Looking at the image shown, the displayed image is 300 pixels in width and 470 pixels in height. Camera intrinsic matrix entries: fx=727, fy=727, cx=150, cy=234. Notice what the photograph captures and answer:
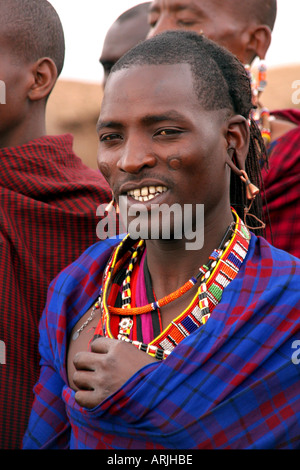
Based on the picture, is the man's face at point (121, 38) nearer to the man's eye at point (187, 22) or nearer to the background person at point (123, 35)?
the background person at point (123, 35)

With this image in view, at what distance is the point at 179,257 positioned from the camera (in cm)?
226

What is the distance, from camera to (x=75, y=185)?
3160 mm

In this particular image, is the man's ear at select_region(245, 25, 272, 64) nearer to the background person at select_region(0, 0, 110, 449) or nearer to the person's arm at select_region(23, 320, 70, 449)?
the background person at select_region(0, 0, 110, 449)

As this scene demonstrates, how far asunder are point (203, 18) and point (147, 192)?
1854mm

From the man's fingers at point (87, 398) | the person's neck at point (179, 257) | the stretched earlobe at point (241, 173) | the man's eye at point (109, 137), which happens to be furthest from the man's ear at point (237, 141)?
the man's fingers at point (87, 398)

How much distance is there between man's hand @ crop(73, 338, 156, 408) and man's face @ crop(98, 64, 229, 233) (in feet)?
1.40

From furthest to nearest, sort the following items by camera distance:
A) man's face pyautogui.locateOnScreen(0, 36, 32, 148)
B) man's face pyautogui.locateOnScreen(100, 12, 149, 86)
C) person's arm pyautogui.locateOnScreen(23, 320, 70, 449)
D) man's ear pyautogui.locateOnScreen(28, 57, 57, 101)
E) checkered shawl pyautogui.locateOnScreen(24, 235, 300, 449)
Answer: man's face pyautogui.locateOnScreen(100, 12, 149, 86) < man's ear pyautogui.locateOnScreen(28, 57, 57, 101) < man's face pyautogui.locateOnScreen(0, 36, 32, 148) < person's arm pyautogui.locateOnScreen(23, 320, 70, 449) < checkered shawl pyautogui.locateOnScreen(24, 235, 300, 449)

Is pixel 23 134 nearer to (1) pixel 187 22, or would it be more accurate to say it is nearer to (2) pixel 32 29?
(2) pixel 32 29

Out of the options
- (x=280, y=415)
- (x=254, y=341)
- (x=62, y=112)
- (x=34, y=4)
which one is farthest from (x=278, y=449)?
(x=62, y=112)

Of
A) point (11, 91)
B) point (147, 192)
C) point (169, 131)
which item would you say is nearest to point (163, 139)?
point (169, 131)

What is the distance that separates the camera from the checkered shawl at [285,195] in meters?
3.35

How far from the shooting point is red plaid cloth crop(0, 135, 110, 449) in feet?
8.97

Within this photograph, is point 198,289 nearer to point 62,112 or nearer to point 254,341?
point 254,341

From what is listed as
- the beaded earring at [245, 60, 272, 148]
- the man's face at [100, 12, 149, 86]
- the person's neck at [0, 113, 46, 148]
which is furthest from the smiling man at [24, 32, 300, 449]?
the man's face at [100, 12, 149, 86]
